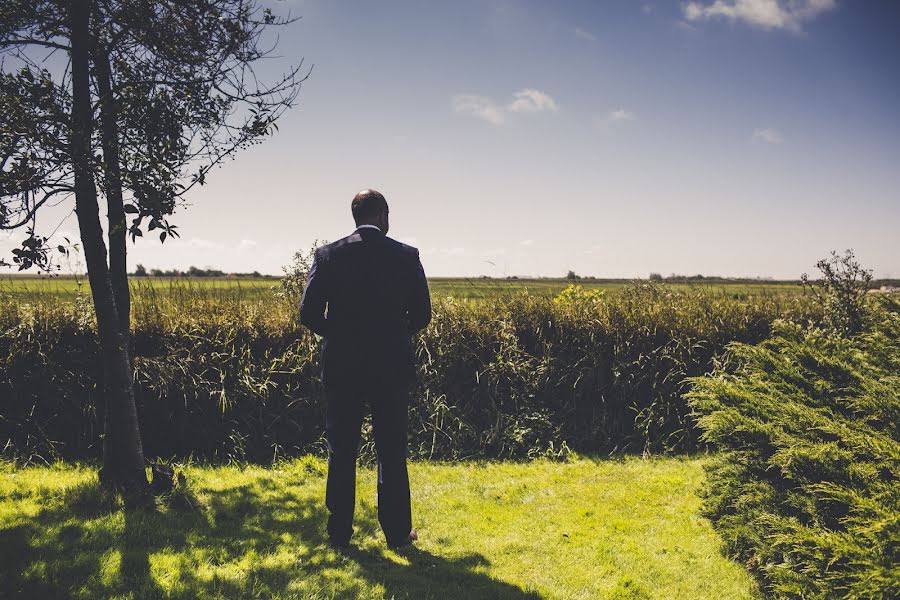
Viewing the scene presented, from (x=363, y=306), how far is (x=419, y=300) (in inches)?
17.5

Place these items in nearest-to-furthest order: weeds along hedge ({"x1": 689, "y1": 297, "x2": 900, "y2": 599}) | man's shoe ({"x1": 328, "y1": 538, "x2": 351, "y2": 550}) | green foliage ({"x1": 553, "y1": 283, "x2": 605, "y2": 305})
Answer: weeds along hedge ({"x1": 689, "y1": 297, "x2": 900, "y2": 599}) < man's shoe ({"x1": 328, "y1": 538, "x2": 351, "y2": 550}) < green foliage ({"x1": 553, "y1": 283, "x2": 605, "y2": 305})

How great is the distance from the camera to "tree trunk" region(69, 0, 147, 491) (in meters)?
4.52

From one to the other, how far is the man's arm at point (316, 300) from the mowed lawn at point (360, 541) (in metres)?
1.74

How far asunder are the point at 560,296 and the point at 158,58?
6.35m

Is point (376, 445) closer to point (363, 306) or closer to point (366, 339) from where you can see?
point (366, 339)

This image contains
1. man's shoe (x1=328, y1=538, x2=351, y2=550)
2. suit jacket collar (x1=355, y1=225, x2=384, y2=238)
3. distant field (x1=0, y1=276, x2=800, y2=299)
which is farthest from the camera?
distant field (x1=0, y1=276, x2=800, y2=299)

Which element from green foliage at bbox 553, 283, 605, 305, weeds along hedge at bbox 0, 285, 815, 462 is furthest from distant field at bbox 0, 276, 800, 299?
weeds along hedge at bbox 0, 285, 815, 462

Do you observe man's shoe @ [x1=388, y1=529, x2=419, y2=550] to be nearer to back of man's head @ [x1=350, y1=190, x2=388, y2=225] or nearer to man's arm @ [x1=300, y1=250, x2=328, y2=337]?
man's arm @ [x1=300, y1=250, x2=328, y2=337]

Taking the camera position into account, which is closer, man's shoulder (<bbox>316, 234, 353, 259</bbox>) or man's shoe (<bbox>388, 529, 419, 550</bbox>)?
man's shoulder (<bbox>316, 234, 353, 259</bbox>)

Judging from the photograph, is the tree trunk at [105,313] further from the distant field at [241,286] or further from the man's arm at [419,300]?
the man's arm at [419,300]

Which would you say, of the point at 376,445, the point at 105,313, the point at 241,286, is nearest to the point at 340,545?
the point at 376,445

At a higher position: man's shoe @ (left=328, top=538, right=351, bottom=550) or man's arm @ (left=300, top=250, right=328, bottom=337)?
man's arm @ (left=300, top=250, right=328, bottom=337)

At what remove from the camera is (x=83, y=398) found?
6.26 meters

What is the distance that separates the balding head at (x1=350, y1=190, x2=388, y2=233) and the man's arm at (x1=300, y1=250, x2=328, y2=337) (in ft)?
1.38
